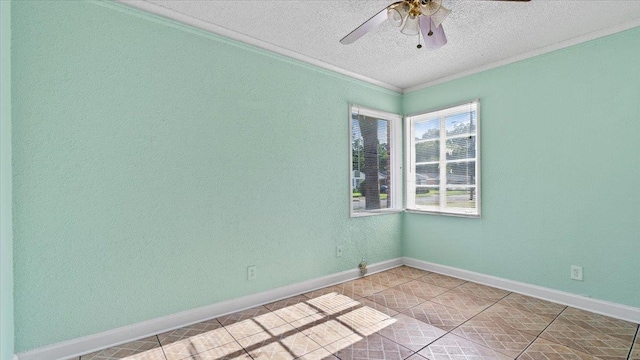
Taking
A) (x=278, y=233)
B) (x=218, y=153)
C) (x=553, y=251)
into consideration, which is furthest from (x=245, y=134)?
(x=553, y=251)

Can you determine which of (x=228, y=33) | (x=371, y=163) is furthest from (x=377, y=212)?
(x=228, y=33)

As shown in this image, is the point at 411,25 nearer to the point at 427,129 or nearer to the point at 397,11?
the point at 397,11

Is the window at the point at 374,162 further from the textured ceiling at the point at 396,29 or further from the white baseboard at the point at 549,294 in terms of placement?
the white baseboard at the point at 549,294

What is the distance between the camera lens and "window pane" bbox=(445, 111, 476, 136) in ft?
11.9

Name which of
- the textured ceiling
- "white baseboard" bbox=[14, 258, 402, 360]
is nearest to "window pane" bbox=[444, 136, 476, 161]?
the textured ceiling

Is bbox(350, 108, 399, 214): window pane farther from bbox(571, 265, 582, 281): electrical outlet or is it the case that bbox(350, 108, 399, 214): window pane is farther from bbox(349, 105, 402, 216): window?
bbox(571, 265, 582, 281): electrical outlet

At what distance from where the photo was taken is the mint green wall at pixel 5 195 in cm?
164

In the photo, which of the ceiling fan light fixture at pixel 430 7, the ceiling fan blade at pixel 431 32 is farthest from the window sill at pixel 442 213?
the ceiling fan light fixture at pixel 430 7

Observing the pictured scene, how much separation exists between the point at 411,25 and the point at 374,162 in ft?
7.22

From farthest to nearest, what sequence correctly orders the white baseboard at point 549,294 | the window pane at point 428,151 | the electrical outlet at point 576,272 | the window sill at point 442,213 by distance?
the window pane at point 428,151
the window sill at point 442,213
the electrical outlet at point 576,272
the white baseboard at point 549,294

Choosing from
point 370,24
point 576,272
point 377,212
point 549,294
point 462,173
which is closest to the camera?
point 370,24

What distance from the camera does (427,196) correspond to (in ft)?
13.6

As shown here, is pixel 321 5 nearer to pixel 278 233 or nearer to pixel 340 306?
pixel 278 233

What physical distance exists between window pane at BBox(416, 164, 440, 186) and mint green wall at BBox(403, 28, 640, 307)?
603 mm
